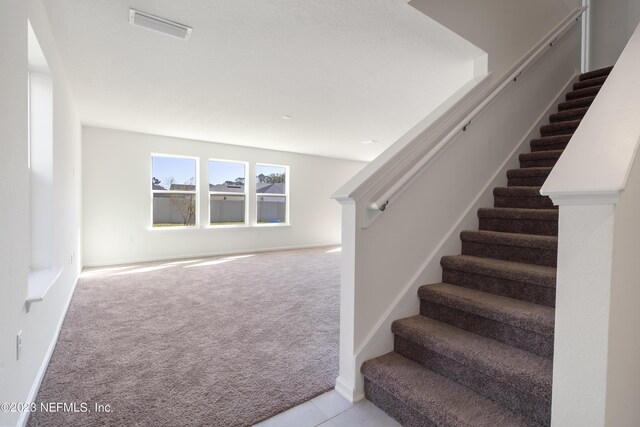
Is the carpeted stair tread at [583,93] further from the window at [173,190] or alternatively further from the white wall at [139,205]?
the window at [173,190]

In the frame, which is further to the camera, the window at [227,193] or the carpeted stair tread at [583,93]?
the window at [227,193]

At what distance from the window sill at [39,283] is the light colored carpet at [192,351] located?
55cm

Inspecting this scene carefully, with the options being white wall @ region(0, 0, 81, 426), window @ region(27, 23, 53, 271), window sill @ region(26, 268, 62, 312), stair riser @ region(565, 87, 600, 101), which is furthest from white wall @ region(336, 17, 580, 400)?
window @ region(27, 23, 53, 271)

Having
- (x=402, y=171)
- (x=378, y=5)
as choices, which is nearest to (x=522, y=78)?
(x=378, y=5)

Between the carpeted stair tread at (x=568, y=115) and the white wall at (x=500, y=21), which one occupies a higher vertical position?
the white wall at (x=500, y=21)

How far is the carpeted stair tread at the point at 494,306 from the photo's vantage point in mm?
1448

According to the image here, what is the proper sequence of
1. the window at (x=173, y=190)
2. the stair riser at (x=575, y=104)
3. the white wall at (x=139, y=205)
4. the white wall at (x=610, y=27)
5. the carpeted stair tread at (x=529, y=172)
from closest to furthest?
the carpeted stair tread at (x=529, y=172)
the stair riser at (x=575, y=104)
the white wall at (x=610, y=27)
the white wall at (x=139, y=205)
the window at (x=173, y=190)

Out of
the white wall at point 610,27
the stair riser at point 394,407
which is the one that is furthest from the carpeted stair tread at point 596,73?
the stair riser at point 394,407

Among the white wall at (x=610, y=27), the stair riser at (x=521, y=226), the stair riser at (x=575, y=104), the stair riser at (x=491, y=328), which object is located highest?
the white wall at (x=610, y=27)

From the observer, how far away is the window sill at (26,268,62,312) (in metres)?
1.65

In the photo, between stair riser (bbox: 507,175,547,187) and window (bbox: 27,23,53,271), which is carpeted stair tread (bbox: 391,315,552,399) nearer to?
stair riser (bbox: 507,175,547,187)

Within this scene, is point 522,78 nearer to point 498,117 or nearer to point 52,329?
point 498,117

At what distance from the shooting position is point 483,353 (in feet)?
4.82

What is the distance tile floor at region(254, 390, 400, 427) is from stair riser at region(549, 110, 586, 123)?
3.28 meters
